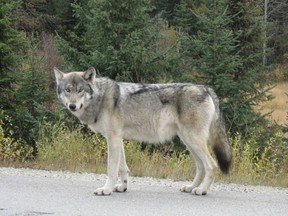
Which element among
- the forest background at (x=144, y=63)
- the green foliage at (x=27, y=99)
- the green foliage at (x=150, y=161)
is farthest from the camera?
the green foliage at (x=27, y=99)

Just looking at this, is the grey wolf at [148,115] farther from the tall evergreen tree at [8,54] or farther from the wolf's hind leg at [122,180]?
the tall evergreen tree at [8,54]

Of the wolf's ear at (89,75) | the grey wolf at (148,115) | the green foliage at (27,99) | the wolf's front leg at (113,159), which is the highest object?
the wolf's ear at (89,75)

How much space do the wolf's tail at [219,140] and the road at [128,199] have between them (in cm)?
42

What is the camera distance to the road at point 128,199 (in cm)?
625

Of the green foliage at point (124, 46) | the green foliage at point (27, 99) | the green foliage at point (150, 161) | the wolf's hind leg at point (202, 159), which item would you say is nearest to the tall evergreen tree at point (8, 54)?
the green foliage at point (27, 99)

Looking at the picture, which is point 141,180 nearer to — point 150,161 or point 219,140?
point 219,140

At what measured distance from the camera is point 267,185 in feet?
28.6

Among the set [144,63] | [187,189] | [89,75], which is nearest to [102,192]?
[187,189]

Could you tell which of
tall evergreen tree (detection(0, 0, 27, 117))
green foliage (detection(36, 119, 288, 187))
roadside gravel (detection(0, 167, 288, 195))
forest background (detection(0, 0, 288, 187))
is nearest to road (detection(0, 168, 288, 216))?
roadside gravel (detection(0, 167, 288, 195))

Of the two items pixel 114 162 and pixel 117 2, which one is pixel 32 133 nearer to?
pixel 117 2

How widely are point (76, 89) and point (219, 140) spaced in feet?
7.15

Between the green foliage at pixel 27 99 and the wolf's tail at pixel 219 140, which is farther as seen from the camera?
the green foliage at pixel 27 99

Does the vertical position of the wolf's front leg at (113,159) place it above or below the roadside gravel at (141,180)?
above

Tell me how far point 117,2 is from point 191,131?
7.86 meters
